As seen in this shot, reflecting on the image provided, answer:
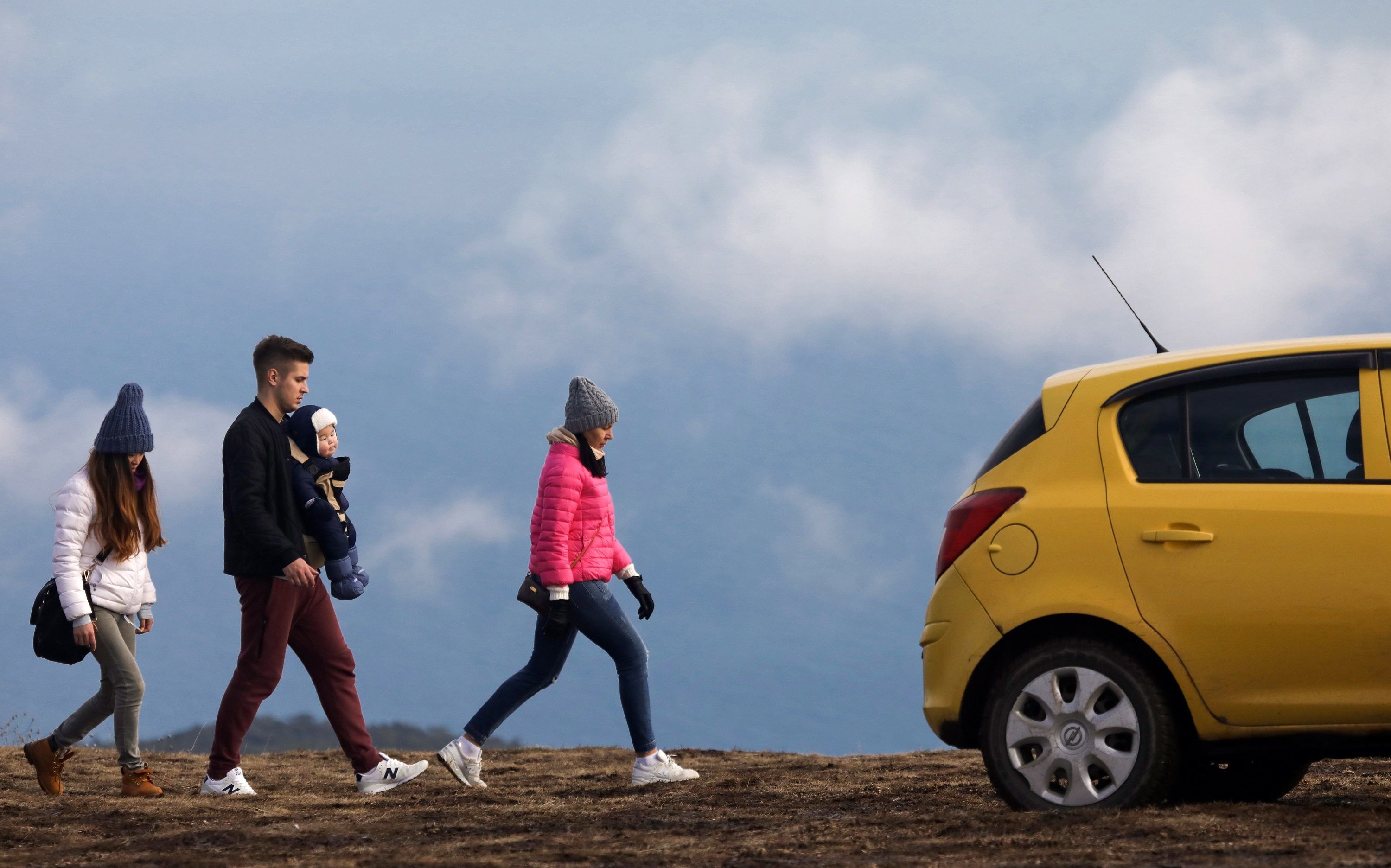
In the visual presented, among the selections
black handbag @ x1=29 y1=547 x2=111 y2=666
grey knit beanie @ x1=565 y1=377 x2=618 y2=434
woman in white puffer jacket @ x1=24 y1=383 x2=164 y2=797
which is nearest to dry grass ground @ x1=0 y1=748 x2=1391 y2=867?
woman in white puffer jacket @ x1=24 y1=383 x2=164 y2=797

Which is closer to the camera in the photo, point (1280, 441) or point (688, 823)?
point (1280, 441)

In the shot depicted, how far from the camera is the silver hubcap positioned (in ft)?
18.5

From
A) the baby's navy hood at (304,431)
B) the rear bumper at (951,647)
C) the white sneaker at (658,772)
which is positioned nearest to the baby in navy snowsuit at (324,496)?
the baby's navy hood at (304,431)

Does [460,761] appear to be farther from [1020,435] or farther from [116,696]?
[1020,435]

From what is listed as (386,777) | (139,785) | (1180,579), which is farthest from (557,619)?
(1180,579)

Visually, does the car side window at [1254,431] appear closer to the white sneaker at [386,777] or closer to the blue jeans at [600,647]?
the blue jeans at [600,647]

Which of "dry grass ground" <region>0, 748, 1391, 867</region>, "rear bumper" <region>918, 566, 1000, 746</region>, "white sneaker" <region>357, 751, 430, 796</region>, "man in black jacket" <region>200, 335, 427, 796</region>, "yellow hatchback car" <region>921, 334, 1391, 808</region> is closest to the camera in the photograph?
"dry grass ground" <region>0, 748, 1391, 867</region>

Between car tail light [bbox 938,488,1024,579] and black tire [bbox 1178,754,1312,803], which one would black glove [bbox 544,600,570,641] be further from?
black tire [bbox 1178,754,1312,803]

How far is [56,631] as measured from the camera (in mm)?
7750

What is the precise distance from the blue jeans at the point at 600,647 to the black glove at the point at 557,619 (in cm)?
4

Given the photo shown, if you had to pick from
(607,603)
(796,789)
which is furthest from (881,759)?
(607,603)

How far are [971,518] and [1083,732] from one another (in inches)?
36.8

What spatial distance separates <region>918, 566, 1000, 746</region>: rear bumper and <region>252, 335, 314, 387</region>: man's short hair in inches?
141

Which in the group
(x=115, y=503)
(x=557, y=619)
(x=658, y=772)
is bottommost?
(x=658, y=772)
